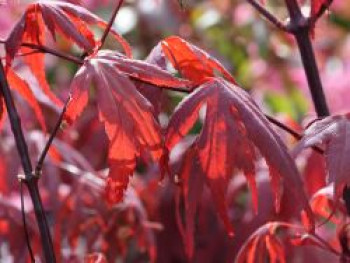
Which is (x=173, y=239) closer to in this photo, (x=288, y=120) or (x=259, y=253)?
(x=288, y=120)

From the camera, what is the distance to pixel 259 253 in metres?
0.85

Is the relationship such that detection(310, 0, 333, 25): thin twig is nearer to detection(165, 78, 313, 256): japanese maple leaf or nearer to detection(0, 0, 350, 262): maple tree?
detection(0, 0, 350, 262): maple tree

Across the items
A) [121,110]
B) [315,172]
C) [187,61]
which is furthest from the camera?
[315,172]

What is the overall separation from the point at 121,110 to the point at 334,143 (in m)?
0.18

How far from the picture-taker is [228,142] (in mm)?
694

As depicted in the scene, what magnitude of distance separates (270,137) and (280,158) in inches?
0.7

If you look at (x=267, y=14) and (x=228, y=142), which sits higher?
(x=267, y=14)

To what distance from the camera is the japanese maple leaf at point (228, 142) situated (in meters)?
0.68

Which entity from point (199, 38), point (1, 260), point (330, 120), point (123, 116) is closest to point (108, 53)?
point (123, 116)

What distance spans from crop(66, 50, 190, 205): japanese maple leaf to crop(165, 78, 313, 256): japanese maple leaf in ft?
0.08

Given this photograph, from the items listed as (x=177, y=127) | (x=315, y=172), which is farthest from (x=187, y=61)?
(x=315, y=172)

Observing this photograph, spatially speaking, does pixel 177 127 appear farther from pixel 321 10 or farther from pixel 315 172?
pixel 315 172

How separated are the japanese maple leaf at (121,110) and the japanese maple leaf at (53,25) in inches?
2.0

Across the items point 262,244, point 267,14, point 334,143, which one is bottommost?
point 262,244
